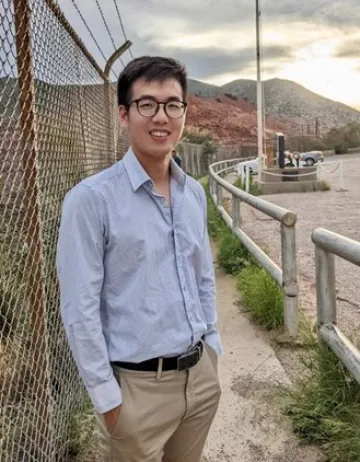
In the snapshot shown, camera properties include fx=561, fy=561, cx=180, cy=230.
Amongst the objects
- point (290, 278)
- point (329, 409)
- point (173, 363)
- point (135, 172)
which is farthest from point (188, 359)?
point (290, 278)

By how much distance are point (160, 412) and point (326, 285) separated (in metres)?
1.64

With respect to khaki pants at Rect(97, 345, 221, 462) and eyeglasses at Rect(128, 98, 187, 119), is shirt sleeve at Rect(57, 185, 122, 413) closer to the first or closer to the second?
khaki pants at Rect(97, 345, 221, 462)

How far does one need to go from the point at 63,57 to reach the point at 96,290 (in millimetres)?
2011

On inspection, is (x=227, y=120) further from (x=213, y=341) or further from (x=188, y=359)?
(x=188, y=359)

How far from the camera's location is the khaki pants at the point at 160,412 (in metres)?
1.74

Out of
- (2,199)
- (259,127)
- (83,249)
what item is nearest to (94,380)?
(83,249)

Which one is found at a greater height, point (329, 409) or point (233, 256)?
point (233, 256)

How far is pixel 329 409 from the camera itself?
290cm

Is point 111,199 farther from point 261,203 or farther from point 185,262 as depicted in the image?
point 261,203

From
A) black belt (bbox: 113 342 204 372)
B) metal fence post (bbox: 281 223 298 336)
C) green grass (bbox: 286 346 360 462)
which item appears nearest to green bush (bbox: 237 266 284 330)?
metal fence post (bbox: 281 223 298 336)

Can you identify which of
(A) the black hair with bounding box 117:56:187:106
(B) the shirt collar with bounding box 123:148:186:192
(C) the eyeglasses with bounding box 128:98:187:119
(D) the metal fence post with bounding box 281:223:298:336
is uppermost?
(A) the black hair with bounding box 117:56:187:106

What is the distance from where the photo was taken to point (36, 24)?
8.04 feet

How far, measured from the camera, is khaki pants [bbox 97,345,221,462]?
1.74m

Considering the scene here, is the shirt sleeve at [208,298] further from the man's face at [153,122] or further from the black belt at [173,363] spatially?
the man's face at [153,122]
